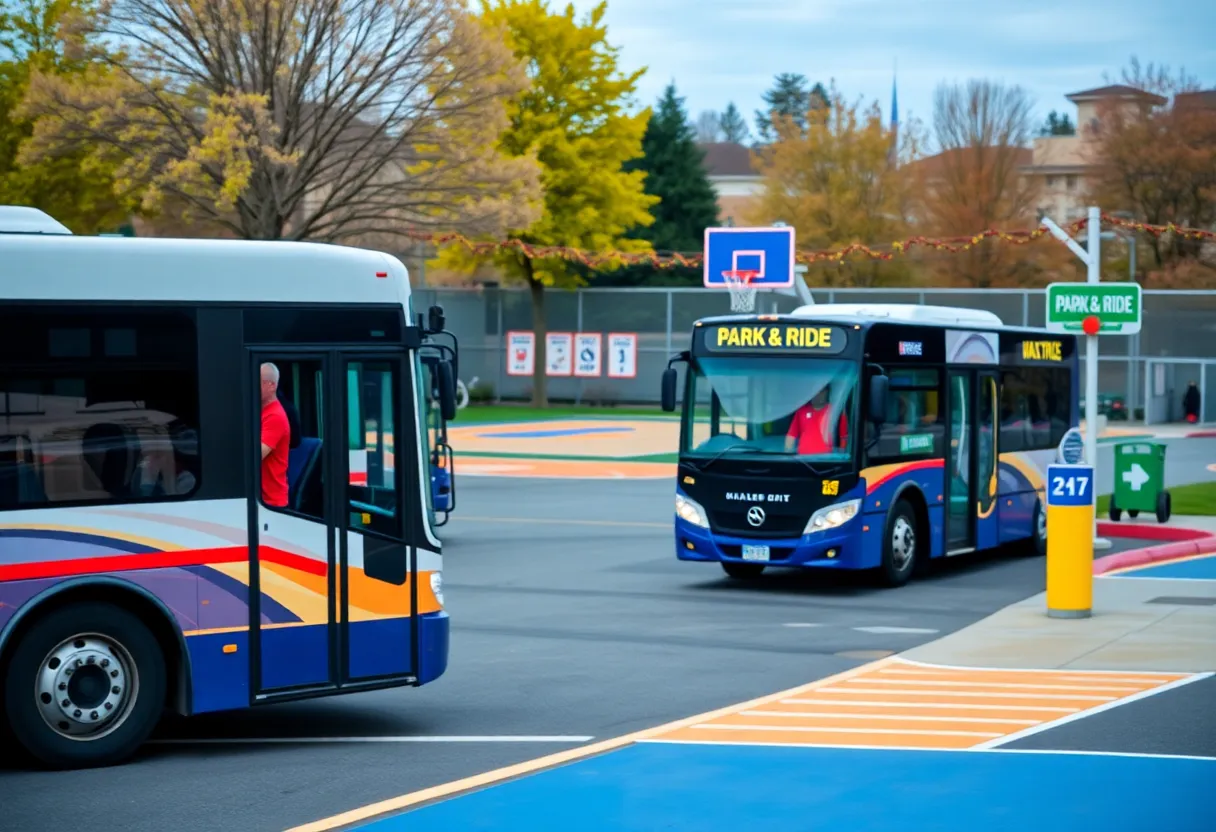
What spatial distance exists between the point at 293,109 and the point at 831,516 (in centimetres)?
2507

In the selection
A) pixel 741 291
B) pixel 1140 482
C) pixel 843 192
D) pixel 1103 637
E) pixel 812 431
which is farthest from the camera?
pixel 843 192

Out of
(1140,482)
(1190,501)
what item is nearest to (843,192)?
(1190,501)

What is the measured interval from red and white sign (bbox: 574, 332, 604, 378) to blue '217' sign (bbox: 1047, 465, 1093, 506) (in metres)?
42.6

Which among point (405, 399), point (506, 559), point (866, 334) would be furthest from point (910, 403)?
point (405, 399)

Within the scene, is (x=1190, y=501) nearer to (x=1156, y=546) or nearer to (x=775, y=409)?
(x=1156, y=546)

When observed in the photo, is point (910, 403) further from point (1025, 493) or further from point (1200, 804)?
point (1200, 804)

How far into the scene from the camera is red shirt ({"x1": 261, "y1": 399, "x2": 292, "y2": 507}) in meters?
8.82

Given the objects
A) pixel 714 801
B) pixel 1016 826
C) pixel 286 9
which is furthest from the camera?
pixel 286 9

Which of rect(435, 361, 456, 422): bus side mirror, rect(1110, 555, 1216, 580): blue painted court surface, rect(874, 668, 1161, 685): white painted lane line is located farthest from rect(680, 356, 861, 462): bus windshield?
rect(435, 361, 456, 422): bus side mirror

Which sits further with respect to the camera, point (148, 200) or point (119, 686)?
point (148, 200)

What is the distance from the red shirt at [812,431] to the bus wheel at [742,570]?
1652 mm

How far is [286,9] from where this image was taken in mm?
35969

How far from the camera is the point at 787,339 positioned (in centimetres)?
1612

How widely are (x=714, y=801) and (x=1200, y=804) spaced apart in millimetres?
2148
